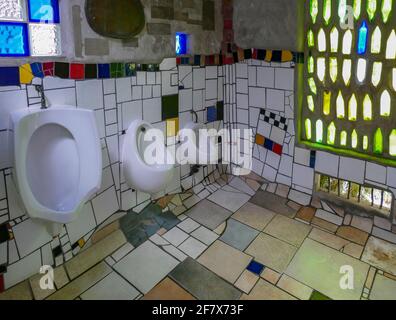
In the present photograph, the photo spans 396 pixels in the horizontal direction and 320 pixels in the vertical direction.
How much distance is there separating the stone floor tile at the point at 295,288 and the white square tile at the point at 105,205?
3.74 feet

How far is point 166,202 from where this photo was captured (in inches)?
100

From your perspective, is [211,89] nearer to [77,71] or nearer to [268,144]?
[268,144]

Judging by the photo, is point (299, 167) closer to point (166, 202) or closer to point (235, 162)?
point (235, 162)

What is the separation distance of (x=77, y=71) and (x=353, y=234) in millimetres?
2014

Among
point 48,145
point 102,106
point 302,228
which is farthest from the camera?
point 302,228

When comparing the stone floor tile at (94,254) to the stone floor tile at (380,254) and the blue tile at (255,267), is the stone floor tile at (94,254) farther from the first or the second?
the stone floor tile at (380,254)

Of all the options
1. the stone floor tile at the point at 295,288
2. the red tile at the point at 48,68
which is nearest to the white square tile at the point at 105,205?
the red tile at the point at 48,68

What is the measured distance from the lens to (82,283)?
179 cm

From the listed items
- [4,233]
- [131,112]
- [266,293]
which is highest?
[131,112]

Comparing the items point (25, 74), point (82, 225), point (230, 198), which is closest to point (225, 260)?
point (230, 198)

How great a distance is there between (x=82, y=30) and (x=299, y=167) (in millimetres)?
1836

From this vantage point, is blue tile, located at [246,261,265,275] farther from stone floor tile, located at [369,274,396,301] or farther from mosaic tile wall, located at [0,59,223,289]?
mosaic tile wall, located at [0,59,223,289]

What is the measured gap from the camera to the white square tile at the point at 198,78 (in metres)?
2.63
